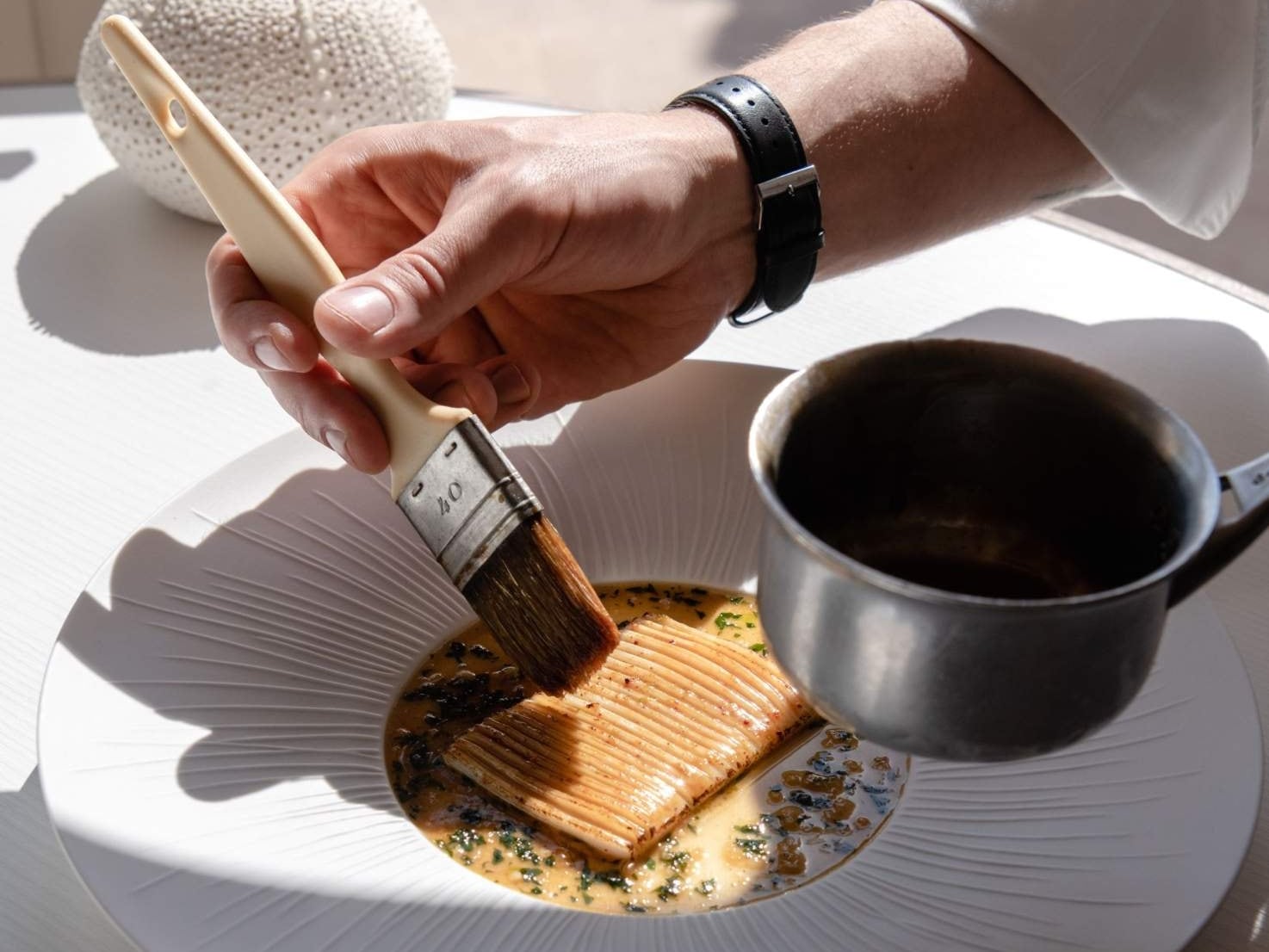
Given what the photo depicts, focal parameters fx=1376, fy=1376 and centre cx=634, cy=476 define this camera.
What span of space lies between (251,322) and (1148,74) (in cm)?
84

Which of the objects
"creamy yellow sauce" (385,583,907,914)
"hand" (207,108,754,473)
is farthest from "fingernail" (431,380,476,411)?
"creamy yellow sauce" (385,583,907,914)

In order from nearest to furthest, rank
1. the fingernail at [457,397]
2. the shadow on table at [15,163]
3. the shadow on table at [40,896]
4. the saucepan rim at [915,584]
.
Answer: the saucepan rim at [915,584], the shadow on table at [40,896], the fingernail at [457,397], the shadow on table at [15,163]

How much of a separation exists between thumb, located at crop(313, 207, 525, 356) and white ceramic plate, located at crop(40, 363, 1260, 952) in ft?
0.69

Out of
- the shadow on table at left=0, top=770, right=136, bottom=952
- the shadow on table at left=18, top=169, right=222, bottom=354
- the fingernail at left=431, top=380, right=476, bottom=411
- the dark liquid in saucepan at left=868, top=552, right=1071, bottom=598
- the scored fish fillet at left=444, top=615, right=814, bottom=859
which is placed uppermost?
the dark liquid in saucepan at left=868, top=552, right=1071, bottom=598

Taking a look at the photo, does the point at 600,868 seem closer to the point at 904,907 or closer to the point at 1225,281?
the point at 904,907

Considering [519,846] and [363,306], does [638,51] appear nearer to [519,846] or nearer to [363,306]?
[363,306]

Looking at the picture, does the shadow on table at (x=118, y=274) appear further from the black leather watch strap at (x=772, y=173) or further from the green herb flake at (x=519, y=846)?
the green herb flake at (x=519, y=846)

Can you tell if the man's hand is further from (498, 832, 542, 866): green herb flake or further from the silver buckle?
(498, 832, 542, 866): green herb flake

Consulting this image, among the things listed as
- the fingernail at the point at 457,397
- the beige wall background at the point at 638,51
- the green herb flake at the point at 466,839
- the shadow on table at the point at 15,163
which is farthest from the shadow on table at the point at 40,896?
the beige wall background at the point at 638,51

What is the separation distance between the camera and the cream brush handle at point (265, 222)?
0.95m

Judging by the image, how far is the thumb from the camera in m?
0.91

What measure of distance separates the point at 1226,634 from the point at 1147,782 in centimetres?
14

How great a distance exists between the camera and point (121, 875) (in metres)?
0.74

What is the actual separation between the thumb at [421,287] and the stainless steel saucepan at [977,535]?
0.35 m
